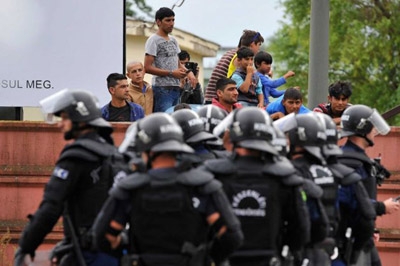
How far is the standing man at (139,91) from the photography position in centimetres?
1872

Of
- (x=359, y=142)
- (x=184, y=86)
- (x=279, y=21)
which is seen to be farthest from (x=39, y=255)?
(x=279, y=21)

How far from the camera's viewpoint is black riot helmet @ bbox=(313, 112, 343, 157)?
45.0 feet

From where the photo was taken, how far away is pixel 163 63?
61.9ft

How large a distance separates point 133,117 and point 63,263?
5.18 m

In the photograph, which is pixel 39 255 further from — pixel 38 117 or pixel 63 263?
pixel 38 117

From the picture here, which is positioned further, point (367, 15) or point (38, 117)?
point (367, 15)

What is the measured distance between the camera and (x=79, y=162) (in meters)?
12.6

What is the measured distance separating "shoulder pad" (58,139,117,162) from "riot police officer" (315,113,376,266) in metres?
2.04

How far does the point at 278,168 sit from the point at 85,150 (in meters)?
1.58

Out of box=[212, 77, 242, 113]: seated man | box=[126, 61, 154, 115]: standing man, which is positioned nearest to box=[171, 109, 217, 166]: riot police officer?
box=[212, 77, 242, 113]: seated man

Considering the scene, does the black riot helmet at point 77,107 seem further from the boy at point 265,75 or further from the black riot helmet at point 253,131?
the boy at point 265,75

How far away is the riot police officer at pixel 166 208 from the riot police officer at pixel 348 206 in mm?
2085

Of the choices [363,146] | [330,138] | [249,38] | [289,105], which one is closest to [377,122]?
[363,146]

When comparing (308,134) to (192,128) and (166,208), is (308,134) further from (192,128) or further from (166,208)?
(166,208)
